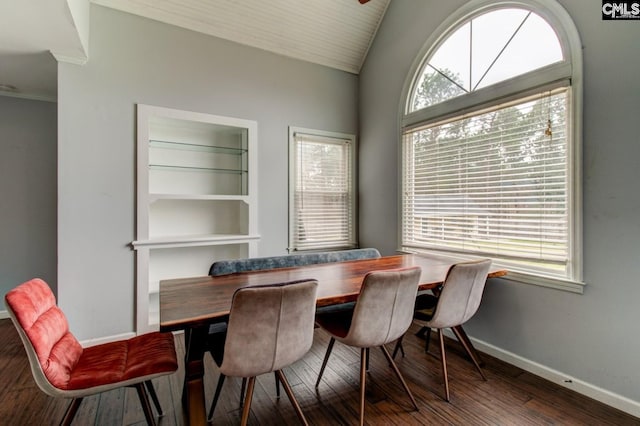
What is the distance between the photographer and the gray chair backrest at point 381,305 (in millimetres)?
1580

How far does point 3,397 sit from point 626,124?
172 inches

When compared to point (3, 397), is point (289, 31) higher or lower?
higher

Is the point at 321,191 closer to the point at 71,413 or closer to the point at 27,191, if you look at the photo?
the point at 71,413

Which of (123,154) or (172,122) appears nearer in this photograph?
(123,154)

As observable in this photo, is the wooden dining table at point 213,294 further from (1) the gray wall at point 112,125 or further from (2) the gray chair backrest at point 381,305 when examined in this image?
(1) the gray wall at point 112,125

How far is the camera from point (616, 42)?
1.86m

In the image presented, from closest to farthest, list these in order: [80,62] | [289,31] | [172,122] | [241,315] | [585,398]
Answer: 1. [241,315]
2. [585,398]
3. [80,62]
4. [172,122]
5. [289,31]

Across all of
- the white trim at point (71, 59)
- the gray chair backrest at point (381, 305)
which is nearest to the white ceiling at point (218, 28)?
the white trim at point (71, 59)

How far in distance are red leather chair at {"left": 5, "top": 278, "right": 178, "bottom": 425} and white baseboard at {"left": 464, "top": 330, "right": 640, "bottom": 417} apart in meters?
2.47

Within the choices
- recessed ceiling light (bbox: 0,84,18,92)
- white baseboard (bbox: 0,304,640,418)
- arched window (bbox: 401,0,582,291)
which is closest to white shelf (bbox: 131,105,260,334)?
white baseboard (bbox: 0,304,640,418)

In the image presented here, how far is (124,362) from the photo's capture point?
5.14 ft

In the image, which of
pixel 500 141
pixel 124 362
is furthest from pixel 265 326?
pixel 500 141

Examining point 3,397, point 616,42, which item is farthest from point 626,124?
point 3,397

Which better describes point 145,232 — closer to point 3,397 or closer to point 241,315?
point 3,397
